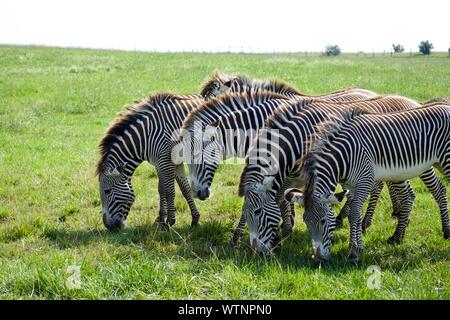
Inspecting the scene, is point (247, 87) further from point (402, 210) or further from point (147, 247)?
point (147, 247)

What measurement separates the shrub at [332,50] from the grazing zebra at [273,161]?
94752 millimetres

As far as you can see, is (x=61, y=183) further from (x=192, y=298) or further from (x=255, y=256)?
(x=192, y=298)

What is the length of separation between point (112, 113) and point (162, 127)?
13.1 m

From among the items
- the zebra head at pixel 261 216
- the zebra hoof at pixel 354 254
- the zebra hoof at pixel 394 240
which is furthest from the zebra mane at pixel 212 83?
the zebra hoof at pixel 354 254

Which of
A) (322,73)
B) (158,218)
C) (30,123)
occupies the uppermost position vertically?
(322,73)

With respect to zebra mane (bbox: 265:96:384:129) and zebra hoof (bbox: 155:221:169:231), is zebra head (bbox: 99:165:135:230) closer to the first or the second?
zebra hoof (bbox: 155:221:169:231)

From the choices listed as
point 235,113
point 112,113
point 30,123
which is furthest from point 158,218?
point 112,113

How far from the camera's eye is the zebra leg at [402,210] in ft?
26.0

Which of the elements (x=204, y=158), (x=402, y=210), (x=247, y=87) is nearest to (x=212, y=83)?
(x=247, y=87)

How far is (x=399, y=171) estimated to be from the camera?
24.3 feet

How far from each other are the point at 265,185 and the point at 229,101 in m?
2.23

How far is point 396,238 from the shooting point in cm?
788

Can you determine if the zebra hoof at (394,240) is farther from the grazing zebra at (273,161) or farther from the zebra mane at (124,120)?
the zebra mane at (124,120)

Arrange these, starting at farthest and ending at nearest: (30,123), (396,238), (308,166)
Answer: (30,123) → (396,238) → (308,166)
